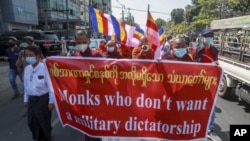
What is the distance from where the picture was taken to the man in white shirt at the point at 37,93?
4.33 metres

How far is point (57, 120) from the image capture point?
20.3 ft

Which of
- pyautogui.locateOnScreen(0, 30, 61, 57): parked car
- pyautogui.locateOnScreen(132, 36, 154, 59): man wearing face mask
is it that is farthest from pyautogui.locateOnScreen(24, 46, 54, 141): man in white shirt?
pyautogui.locateOnScreen(0, 30, 61, 57): parked car

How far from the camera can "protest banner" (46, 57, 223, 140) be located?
3.45 meters

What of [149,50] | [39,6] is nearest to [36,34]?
[149,50]

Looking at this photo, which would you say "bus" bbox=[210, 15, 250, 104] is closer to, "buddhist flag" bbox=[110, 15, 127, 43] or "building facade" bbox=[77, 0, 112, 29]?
"buddhist flag" bbox=[110, 15, 127, 43]

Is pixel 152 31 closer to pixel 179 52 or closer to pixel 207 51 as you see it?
pixel 179 52

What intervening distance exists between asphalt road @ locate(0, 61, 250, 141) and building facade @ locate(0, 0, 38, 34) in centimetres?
2454

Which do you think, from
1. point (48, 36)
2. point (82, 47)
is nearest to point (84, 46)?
point (82, 47)

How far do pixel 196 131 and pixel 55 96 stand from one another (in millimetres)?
1758

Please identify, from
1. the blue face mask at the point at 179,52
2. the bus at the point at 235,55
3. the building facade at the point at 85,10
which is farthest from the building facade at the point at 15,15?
the blue face mask at the point at 179,52

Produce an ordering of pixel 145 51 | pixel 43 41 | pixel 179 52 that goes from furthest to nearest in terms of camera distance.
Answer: pixel 43 41, pixel 145 51, pixel 179 52

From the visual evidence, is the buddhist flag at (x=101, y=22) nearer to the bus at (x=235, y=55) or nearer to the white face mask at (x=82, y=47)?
the bus at (x=235, y=55)

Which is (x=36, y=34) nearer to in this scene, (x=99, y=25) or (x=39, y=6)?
(x=99, y=25)

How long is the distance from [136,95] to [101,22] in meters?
5.61
